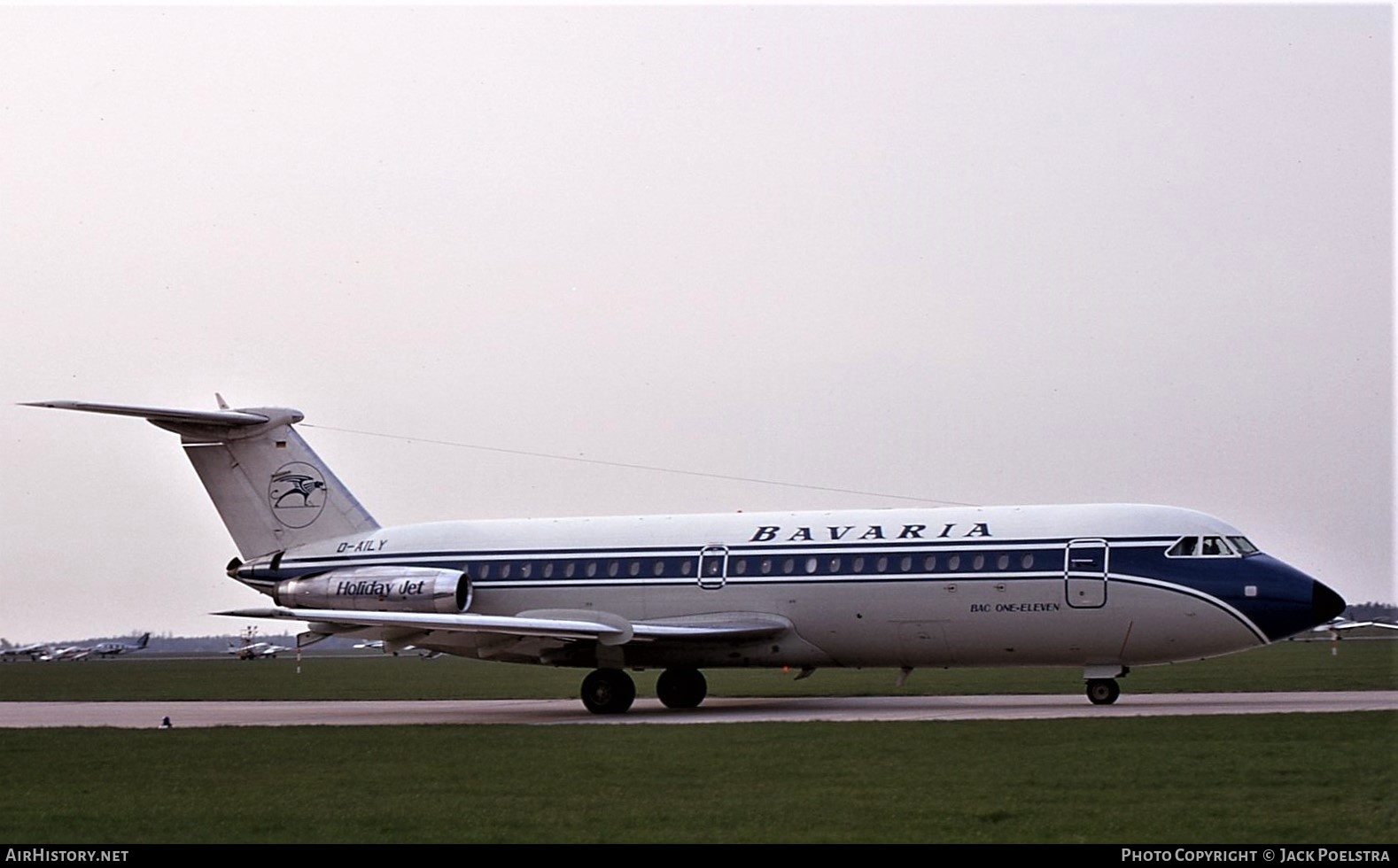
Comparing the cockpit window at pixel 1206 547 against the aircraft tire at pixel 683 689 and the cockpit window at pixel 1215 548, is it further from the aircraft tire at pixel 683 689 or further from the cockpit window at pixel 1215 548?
the aircraft tire at pixel 683 689

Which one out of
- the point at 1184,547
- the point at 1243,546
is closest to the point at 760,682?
the point at 1184,547

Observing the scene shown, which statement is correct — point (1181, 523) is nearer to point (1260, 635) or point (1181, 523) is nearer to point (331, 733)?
point (1260, 635)

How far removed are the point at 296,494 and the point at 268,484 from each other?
62 cm

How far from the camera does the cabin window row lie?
29.5m

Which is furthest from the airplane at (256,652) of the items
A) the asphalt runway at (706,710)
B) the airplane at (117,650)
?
the asphalt runway at (706,710)

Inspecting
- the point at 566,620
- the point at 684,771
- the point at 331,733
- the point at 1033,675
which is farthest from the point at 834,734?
the point at 1033,675

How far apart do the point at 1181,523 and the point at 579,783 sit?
1475cm

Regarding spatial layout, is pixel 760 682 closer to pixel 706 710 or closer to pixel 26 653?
pixel 706 710

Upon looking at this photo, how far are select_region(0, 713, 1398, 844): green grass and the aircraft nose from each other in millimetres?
5411

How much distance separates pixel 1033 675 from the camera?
4366 centimetres

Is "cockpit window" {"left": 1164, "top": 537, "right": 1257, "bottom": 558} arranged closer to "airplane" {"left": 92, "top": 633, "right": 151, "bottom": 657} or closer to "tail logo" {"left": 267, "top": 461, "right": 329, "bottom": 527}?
"tail logo" {"left": 267, "top": 461, "right": 329, "bottom": 527}

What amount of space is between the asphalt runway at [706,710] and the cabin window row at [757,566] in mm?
2422
